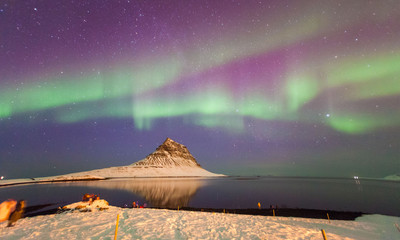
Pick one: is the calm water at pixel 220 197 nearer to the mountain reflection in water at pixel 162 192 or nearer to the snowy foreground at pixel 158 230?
the mountain reflection in water at pixel 162 192

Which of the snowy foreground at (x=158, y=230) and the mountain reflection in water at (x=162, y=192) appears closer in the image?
the snowy foreground at (x=158, y=230)

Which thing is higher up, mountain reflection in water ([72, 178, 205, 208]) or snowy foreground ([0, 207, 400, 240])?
snowy foreground ([0, 207, 400, 240])

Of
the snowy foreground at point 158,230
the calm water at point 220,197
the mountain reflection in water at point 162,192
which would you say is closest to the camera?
the snowy foreground at point 158,230

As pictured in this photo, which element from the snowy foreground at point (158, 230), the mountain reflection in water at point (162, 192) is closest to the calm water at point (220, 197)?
the mountain reflection in water at point (162, 192)

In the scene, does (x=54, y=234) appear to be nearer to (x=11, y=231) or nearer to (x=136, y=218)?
(x=11, y=231)

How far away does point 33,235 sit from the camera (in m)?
14.6

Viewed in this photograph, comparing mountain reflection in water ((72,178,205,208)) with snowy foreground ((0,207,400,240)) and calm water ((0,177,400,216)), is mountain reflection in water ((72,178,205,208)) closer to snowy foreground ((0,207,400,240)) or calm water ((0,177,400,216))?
calm water ((0,177,400,216))

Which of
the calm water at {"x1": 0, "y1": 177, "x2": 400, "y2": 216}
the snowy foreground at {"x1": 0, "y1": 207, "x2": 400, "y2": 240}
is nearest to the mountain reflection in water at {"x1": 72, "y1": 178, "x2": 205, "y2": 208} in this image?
the calm water at {"x1": 0, "y1": 177, "x2": 400, "y2": 216}

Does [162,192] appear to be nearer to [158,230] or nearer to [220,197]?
[220,197]

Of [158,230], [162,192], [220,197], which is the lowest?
[220,197]

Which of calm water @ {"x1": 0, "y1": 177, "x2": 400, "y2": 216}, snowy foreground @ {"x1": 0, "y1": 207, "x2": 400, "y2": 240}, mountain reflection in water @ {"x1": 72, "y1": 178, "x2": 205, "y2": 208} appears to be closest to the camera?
snowy foreground @ {"x1": 0, "y1": 207, "x2": 400, "y2": 240}

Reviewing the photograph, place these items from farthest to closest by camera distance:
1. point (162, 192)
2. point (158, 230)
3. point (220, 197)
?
point (162, 192)
point (220, 197)
point (158, 230)

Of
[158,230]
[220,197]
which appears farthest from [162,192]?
[158,230]

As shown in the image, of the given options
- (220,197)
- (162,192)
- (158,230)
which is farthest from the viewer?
(162,192)
